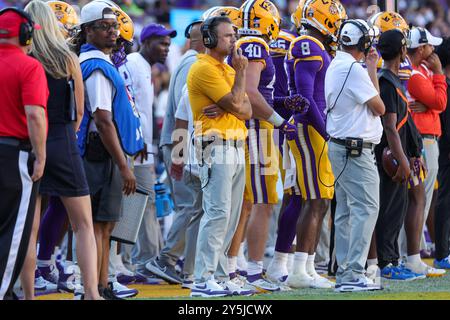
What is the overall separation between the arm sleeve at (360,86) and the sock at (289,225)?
50.6 inches

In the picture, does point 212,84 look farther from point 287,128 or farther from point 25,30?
point 25,30

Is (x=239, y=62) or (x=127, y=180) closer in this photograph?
(x=127, y=180)

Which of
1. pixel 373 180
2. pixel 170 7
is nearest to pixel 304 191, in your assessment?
pixel 373 180

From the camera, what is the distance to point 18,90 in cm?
709

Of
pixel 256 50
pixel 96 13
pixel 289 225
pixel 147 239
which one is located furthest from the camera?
pixel 147 239

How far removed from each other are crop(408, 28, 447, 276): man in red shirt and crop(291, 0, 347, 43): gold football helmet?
1336 mm

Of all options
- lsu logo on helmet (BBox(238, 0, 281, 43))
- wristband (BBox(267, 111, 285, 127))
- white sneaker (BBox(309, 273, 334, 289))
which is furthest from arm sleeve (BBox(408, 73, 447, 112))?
white sneaker (BBox(309, 273, 334, 289))

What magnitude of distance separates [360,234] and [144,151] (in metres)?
2.44

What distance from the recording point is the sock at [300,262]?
31.3ft

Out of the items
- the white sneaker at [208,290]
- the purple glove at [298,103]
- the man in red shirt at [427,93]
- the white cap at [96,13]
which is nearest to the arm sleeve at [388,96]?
the purple glove at [298,103]

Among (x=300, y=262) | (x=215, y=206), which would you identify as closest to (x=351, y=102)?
(x=215, y=206)

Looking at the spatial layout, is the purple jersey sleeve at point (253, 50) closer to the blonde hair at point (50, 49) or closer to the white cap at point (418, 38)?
the blonde hair at point (50, 49)

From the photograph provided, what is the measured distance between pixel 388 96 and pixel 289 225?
1.50 meters

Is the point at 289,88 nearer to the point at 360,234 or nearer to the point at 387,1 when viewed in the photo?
the point at 360,234
